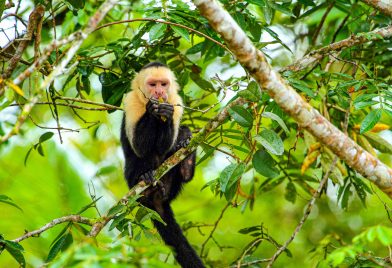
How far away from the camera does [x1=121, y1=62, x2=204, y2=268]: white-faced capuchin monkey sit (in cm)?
429

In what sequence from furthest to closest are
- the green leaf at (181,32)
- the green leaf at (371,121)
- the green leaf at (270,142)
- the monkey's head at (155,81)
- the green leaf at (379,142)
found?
the monkey's head at (155,81)
the green leaf at (379,142)
the green leaf at (181,32)
the green leaf at (371,121)
the green leaf at (270,142)

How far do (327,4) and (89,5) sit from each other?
1910 mm

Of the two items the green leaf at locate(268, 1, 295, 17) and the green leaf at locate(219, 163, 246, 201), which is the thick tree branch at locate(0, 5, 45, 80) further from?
the green leaf at locate(268, 1, 295, 17)

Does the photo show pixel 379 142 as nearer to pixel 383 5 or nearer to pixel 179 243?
pixel 383 5

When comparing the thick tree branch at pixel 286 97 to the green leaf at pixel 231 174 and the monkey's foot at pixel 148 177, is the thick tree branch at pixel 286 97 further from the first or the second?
the monkey's foot at pixel 148 177

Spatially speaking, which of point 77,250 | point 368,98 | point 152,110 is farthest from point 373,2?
point 77,250

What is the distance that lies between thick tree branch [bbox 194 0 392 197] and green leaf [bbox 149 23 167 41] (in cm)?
99

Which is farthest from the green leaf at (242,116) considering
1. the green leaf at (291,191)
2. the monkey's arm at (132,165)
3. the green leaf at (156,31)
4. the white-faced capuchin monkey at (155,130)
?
the green leaf at (291,191)

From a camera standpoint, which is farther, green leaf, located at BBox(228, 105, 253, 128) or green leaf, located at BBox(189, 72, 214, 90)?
green leaf, located at BBox(189, 72, 214, 90)

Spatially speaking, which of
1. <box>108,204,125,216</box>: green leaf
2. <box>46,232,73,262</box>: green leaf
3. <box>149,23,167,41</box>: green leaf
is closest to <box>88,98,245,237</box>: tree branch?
<box>108,204,125,216</box>: green leaf

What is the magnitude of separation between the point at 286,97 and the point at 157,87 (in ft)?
6.29

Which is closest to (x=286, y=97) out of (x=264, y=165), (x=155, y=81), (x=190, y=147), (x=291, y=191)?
(x=264, y=165)

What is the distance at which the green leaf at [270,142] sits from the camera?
298 centimetres

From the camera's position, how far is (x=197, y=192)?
264 inches
